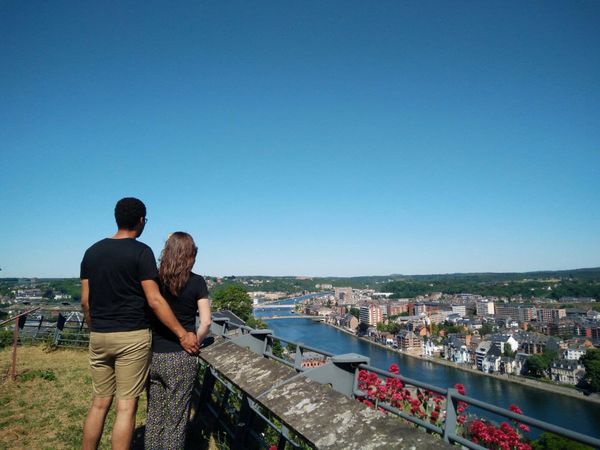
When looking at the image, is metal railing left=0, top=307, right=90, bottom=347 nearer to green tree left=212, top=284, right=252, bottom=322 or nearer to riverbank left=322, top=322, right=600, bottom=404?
green tree left=212, top=284, right=252, bottom=322

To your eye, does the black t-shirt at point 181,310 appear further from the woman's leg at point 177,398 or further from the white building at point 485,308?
the white building at point 485,308

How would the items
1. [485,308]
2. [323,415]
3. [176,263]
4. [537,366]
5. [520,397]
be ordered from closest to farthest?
[323,415] < [176,263] < [520,397] < [537,366] < [485,308]

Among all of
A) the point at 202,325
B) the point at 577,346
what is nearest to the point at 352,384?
the point at 202,325

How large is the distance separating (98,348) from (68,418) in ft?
9.10

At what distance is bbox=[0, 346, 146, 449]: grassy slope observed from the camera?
345 cm

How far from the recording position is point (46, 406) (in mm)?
4383

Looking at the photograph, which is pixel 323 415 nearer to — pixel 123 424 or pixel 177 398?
pixel 177 398

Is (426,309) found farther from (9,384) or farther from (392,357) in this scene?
(9,384)

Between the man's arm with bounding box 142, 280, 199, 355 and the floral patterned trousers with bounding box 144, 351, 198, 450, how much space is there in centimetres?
12

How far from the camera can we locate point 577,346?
5306cm

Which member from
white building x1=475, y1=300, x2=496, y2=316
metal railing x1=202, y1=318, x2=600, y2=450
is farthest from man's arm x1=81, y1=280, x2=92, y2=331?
white building x1=475, y1=300, x2=496, y2=316

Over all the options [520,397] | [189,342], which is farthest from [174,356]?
[520,397]

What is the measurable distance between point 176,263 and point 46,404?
147 inches

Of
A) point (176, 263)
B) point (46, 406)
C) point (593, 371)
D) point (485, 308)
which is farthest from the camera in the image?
point (485, 308)
